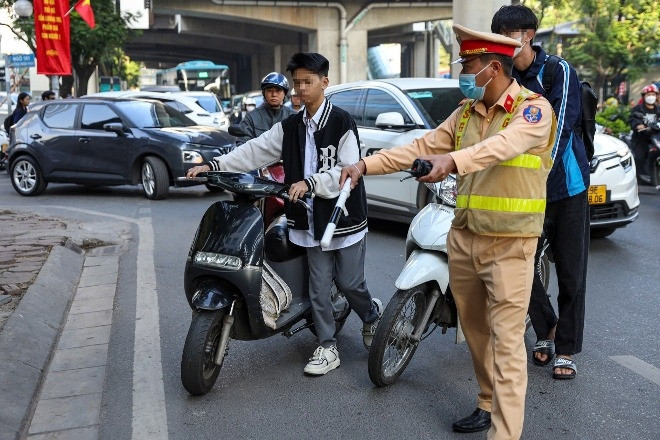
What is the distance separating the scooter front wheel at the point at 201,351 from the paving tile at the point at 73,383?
61 cm

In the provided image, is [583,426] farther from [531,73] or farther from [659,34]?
[659,34]

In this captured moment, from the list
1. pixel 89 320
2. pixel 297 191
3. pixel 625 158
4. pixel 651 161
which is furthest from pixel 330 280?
pixel 651 161

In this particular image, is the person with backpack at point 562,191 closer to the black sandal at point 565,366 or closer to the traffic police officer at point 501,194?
the black sandal at point 565,366

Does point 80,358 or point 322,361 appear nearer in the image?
point 322,361

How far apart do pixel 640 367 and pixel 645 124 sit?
8.23 m

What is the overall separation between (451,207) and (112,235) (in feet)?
17.3

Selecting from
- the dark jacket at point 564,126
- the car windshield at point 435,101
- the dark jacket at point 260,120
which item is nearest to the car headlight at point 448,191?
the dark jacket at point 564,126

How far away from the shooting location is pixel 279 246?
15.9 ft

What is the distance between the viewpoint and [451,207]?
16.8 ft

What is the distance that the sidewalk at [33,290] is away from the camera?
177 inches

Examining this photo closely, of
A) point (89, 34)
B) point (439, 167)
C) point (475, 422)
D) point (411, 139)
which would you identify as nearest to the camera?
point (439, 167)

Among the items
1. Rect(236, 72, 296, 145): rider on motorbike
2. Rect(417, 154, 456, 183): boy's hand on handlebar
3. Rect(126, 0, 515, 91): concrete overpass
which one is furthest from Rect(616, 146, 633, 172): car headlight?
Rect(126, 0, 515, 91): concrete overpass

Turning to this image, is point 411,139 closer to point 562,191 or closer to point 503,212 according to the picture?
point 562,191

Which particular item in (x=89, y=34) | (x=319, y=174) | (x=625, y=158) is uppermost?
(x=89, y=34)
